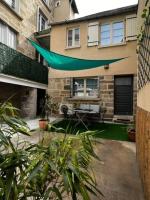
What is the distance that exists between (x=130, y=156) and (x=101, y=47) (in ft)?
19.3

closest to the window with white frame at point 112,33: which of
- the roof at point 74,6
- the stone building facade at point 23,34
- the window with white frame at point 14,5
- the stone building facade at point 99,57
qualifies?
the stone building facade at point 99,57

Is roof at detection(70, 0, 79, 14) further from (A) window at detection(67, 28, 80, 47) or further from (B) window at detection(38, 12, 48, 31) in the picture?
(A) window at detection(67, 28, 80, 47)

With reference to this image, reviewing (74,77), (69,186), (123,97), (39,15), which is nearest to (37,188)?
(69,186)

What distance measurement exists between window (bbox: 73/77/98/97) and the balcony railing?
6.30ft

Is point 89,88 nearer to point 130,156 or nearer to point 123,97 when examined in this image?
point 123,97

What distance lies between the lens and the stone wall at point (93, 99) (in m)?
8.14

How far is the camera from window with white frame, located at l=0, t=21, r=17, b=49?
7904 mm

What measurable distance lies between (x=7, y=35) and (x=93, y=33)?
13.7 feet

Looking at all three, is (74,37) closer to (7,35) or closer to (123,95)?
(7,35)

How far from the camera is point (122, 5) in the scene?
8.82m

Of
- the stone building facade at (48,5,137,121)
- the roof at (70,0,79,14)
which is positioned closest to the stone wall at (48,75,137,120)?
the stone building facade at (48,5,137,121)

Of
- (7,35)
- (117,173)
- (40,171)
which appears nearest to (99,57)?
(7,35)

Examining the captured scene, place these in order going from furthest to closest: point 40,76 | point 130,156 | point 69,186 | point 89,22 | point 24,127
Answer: point 40,76 < point 89,22 < point 130,156 < point 24,127 < point 69,186

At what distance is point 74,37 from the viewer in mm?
9141
